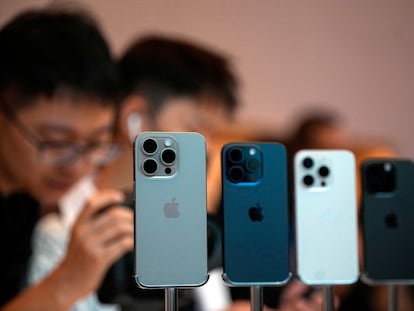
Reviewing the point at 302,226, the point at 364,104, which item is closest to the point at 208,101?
the point at 364,104

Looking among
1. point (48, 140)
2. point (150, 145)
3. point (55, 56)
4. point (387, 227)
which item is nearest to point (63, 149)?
point (48, 140)

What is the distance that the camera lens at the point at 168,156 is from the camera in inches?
19.5

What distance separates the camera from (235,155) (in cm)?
52

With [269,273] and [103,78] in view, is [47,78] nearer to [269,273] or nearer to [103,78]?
[103,78]

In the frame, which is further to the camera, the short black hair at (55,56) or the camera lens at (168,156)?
the short black hair at (55,56)

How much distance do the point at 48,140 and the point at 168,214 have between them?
365mm

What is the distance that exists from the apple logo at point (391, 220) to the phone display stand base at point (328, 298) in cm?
9

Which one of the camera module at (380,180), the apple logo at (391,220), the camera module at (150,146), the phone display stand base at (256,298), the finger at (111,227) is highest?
the camera module at (150,146)

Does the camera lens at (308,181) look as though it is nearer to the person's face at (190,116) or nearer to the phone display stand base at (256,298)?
the phone display stand base at (256,298)

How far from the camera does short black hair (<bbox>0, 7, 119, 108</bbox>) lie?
2.62 ft

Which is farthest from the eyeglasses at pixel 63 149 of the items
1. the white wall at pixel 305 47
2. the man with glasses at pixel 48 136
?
the white wall at pixel 305 47

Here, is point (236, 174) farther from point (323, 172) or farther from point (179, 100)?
point (179, 100)

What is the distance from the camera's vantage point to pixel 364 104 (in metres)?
0.97

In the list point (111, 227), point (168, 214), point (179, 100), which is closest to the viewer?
point (168, 214)
